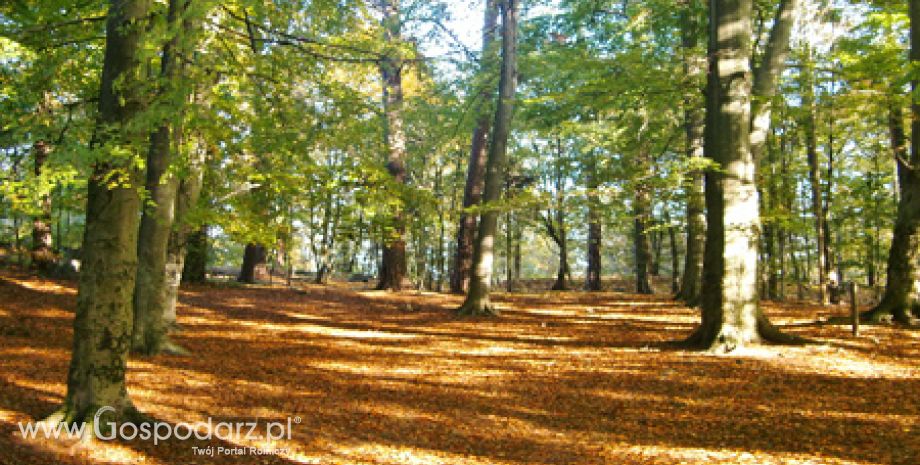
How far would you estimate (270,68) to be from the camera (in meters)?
7.78

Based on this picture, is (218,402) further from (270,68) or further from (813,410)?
(813,410)

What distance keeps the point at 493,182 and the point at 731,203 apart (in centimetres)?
694

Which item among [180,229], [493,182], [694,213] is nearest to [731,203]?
[493,182]

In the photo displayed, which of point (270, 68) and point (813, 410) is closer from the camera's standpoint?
point (813, 410)

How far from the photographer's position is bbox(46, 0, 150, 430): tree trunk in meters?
4.41

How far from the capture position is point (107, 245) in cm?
441

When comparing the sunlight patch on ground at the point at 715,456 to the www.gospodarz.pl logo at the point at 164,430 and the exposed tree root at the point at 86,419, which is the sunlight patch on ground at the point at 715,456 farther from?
the exposed tree root at the point at 86,419

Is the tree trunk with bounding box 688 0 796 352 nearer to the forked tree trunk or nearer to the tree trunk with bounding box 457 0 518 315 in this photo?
the forked tree trunk

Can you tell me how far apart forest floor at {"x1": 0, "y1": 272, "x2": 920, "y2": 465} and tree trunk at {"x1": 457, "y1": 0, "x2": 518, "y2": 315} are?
2702mm

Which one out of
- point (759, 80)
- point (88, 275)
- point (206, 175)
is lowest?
point (88, 275)

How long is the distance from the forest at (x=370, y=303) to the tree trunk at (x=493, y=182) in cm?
7

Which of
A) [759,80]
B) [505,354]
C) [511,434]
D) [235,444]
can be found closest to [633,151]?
[759,80]

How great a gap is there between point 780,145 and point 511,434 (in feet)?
73.7

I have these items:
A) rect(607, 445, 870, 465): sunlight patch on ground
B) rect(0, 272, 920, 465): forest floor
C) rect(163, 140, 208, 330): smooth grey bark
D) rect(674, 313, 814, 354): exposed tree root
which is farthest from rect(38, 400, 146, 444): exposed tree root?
rect(674, 313, 814, 354): exposed tree root
